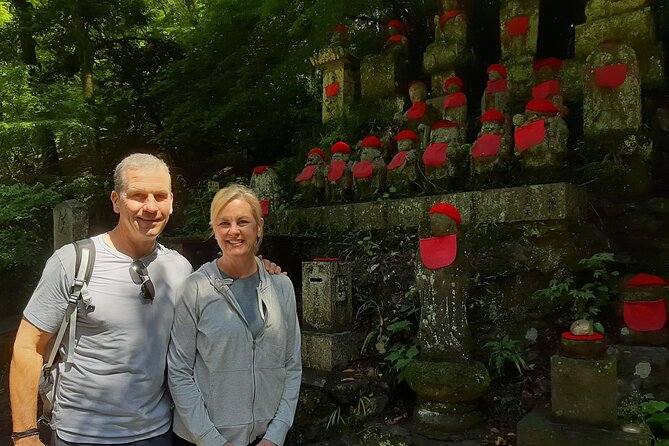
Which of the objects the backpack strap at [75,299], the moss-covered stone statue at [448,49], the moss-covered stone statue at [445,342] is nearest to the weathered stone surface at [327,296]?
the moss-covered stone statue at [445,342]

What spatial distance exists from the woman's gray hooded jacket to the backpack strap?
12.7 inches

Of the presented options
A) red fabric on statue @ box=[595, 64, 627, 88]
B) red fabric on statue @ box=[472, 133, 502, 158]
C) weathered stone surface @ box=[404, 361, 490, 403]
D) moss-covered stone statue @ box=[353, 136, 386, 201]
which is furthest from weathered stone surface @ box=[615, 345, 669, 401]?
moss-covered stone statue @ box=[353, 136, 386, 201]

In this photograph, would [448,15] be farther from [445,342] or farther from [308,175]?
[445,342]

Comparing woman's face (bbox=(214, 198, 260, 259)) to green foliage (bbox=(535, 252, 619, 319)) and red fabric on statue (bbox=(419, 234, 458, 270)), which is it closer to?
red fabric on statue (bbox=(419, 234, 458, 270))

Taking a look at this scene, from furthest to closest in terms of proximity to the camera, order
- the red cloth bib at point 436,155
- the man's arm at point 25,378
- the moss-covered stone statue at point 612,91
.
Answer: the red cloth bib at point 436,155, the moss-covered stone statue at point 612,91, the man's arm at point 25,378

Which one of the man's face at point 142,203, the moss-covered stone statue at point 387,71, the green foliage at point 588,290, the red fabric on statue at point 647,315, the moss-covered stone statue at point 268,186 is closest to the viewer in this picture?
the man's face at point 142,203

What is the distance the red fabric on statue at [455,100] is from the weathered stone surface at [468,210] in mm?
2270

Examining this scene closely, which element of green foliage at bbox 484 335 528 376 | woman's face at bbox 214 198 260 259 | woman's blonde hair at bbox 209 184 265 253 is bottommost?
green foliage at bbox 484 335 528 376

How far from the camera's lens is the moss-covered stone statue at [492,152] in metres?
5.42

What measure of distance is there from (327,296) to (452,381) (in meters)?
1.57

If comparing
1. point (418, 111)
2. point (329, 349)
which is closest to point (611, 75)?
point (418, 111)

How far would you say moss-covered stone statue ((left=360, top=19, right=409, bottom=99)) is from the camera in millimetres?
8578

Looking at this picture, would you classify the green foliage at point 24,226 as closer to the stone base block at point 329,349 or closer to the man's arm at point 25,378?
the stone base block at point 329,349

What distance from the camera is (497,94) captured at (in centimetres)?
664
